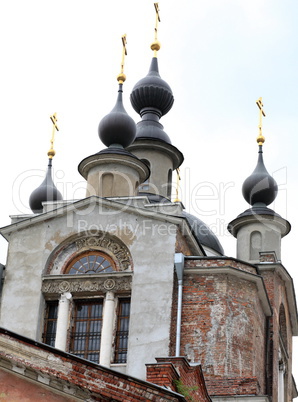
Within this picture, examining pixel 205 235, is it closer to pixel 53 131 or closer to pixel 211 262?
pixel 53 131

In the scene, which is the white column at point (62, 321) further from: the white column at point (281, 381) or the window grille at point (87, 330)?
the white column at point (281, 381)

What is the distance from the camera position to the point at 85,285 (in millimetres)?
21031

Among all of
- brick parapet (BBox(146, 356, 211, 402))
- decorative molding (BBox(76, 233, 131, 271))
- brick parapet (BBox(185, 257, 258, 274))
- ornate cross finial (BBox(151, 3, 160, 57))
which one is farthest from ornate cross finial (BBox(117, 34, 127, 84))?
brick parapet (BBox(146, 356, 211, 402))

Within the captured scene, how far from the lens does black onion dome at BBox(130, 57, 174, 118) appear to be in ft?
97.3

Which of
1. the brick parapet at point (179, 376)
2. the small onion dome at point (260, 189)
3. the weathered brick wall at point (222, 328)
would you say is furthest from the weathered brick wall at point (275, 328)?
the brick parapet at point (179, 376)

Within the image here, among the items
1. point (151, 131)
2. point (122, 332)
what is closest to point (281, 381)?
point (122, 332)

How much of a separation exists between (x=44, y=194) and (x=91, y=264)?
846 cm

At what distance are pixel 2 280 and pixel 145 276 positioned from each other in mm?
3374

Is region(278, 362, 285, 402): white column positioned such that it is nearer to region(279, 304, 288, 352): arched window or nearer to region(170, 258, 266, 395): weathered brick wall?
region(279, 304, 288, 352): arched window

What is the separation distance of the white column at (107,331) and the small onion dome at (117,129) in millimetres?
5283

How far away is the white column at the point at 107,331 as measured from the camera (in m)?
20.0

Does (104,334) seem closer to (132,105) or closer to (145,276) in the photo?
(145,276)

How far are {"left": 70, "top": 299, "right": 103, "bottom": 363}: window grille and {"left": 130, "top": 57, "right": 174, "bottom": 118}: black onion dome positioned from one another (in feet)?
34.2

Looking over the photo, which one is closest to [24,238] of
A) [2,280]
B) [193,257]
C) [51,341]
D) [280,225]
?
[2,280]
